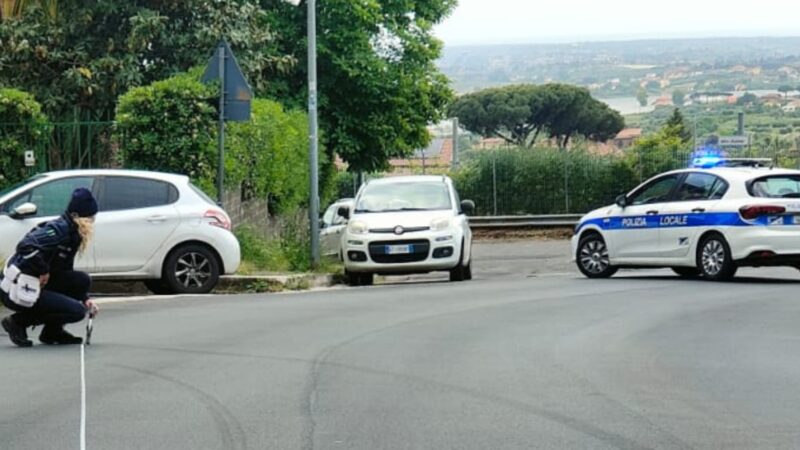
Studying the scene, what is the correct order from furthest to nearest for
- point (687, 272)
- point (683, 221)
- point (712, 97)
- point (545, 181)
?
point (712, 97)
point (545, 181)
point (687, 272)
point (683, 221)

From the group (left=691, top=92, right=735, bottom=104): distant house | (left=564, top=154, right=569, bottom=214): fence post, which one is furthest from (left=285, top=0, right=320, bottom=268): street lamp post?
(left=691, top=92, right=735, bottom=104): distant house

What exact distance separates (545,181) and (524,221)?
5.36 m

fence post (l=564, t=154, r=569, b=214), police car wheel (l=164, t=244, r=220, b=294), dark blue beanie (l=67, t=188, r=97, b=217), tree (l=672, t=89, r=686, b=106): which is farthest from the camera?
tree (l=672, t=89, r=686, b=106)

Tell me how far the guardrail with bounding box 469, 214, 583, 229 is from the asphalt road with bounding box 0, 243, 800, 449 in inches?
1021

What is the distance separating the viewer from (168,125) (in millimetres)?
22844

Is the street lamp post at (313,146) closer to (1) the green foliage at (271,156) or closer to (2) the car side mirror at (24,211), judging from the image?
(1) the green foliage at (271,156)

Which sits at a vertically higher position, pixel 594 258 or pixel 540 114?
pixel 540 114

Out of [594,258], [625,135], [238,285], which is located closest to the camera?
[238,285]

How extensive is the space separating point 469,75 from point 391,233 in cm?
9621

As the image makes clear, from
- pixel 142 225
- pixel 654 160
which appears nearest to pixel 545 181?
pixel 654 160

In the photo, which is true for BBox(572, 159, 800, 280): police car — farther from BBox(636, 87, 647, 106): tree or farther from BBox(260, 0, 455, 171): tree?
BBox(636, 87, 647, 106): tree

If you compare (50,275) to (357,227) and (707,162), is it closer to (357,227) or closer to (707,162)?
(357,227)

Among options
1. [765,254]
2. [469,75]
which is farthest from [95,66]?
[469,75]

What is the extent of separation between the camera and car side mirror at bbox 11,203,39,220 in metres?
17.1
